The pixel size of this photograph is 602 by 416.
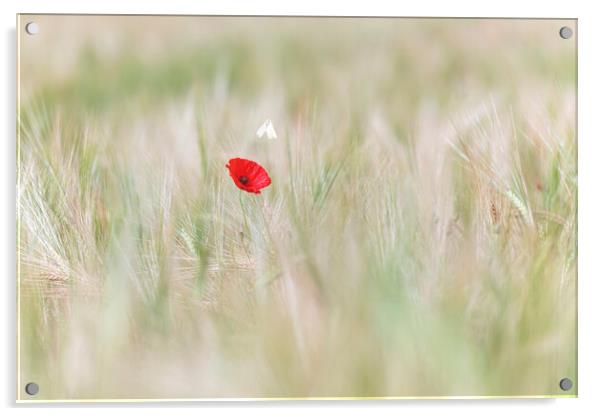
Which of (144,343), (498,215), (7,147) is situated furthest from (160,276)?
(498,215)

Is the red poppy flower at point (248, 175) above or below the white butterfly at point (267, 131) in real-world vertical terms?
below

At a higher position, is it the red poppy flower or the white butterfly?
the white butterfly

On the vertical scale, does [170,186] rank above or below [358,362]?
Result: above

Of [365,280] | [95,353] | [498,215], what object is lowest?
[95,353]

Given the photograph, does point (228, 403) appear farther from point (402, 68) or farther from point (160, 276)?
point (402, 68)

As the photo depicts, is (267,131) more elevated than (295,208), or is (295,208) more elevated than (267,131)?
(267,131)
